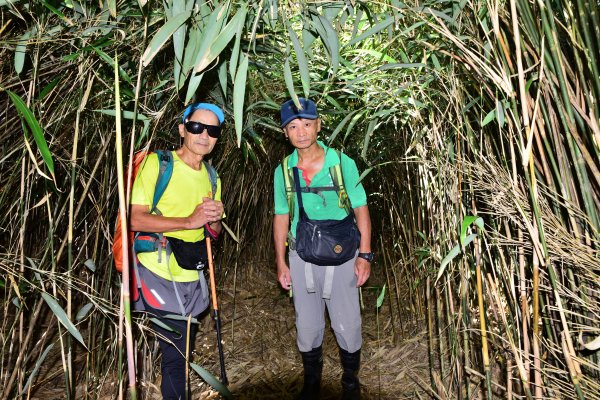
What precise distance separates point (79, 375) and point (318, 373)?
1.22 meters

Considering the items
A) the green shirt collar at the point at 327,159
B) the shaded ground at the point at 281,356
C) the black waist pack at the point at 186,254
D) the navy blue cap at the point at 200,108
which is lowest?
the shaded ground at the point at 281,356

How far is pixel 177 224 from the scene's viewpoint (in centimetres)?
173

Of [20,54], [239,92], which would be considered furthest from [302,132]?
[20,54]

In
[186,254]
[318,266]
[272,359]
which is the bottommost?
[272,359]

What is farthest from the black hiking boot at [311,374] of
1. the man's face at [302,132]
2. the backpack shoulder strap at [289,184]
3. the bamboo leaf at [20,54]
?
the bamboo leaf at [20,54]

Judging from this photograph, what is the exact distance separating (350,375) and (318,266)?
0.59m

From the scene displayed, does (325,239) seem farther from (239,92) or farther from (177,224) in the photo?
(239,92)

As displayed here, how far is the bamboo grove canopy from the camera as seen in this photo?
2.96 ft

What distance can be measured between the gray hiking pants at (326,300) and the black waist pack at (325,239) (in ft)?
0.22

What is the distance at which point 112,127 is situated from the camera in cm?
156

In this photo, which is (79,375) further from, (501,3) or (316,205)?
(501,3)

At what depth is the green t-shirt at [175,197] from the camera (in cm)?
171

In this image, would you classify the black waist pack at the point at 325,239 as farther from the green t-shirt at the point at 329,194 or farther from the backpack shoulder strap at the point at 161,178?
the backpack shoulder strap at the point at 161,178

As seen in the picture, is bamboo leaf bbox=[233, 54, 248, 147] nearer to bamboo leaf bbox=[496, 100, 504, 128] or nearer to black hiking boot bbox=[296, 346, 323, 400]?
bamboo leaf bbox=[496, 100, 504, 128]
